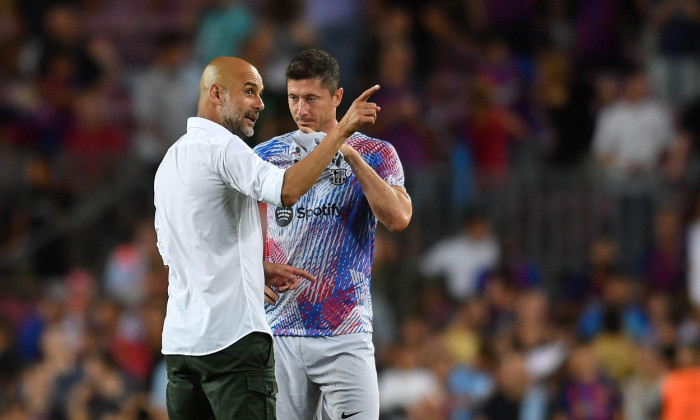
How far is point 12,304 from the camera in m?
12.2

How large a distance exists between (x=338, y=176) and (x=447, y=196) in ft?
20.0

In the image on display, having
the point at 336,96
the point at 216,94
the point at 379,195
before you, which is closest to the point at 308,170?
the point at 216,94

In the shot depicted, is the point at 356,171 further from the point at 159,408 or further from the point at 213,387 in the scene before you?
the point at 159,408

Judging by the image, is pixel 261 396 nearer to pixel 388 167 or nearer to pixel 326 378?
pixel 326 378

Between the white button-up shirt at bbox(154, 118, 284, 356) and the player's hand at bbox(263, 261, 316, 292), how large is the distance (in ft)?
1.05

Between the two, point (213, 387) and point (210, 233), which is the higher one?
point (210, 233)

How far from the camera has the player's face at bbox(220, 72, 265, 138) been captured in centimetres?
Answer: 533

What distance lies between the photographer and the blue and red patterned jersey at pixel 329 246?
19.4ft

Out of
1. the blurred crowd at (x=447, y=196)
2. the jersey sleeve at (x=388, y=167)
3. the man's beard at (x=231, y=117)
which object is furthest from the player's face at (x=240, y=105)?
the blurred crowd at (x=447, y=196)

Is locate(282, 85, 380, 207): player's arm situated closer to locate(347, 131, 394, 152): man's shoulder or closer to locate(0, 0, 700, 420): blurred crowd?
locate(347, 131, 394, 152): man's shoulder

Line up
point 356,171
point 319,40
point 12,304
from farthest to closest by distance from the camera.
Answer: point 319,40 < point 12,304 < point 356,171

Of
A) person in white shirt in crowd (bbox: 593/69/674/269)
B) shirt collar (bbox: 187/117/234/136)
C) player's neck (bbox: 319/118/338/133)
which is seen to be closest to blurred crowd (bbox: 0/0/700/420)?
person in white shirt in crowd (bbox: 593/69/674/269)

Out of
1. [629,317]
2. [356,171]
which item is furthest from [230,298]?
[629,317]

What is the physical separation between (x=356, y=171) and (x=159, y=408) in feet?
17.6
